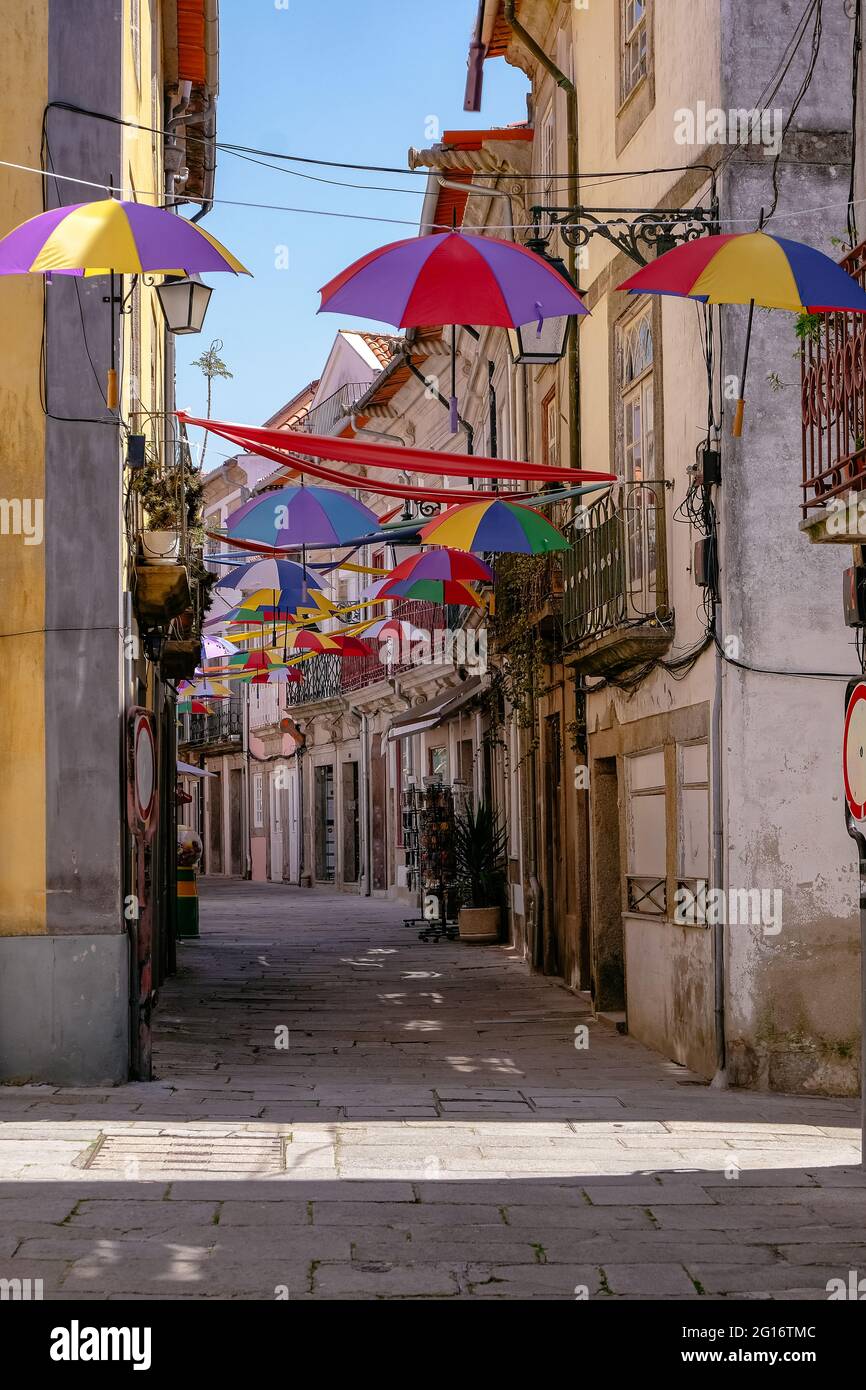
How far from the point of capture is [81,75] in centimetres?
1066

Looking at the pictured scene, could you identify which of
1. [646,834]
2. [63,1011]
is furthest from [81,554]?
[646,834]

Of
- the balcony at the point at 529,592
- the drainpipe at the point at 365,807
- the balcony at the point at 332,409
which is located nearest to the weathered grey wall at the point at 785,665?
the balcony at the point at 529,592

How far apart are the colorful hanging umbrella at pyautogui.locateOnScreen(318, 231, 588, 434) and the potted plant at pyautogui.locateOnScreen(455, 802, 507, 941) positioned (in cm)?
1317

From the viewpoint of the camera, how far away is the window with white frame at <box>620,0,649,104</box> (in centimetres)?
1331

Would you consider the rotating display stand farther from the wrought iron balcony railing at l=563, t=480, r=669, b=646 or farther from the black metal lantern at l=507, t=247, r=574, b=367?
the black metal lantern at l=507, t=247, r=574, b=367

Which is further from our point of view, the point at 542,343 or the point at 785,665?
the point at 542,343

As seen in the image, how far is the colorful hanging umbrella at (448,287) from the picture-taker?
9062 millimetres

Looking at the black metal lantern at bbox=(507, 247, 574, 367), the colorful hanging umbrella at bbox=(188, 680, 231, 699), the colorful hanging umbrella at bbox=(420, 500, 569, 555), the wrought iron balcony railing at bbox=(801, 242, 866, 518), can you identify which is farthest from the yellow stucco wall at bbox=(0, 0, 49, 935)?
the colorful hanging umbrella at bbox=(188, 680, 231, 699)

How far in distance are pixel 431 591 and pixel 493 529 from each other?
4331mm

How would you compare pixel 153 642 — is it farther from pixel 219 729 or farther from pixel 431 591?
pixel 219 729

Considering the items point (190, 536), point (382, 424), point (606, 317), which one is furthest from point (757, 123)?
point (382, 424)

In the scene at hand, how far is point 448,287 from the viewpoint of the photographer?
913 centimetres
